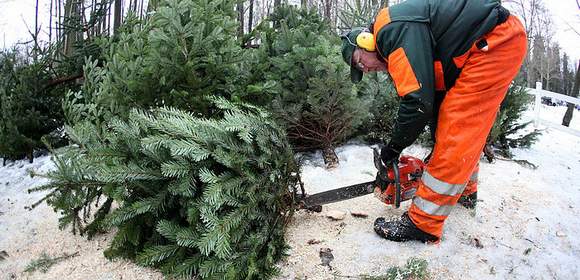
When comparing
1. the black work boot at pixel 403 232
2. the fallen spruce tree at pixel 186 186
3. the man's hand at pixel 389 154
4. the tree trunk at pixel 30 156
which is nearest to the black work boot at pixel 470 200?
the black work boot at pixel 403 232

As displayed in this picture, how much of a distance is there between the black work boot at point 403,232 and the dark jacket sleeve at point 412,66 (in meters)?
0.78

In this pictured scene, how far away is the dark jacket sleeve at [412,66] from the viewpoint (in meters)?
2.43

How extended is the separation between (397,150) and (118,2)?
10.2 m

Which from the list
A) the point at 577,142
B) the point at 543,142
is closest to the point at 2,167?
the point at 543,142

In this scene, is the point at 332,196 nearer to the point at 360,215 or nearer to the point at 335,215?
the point at 335,215

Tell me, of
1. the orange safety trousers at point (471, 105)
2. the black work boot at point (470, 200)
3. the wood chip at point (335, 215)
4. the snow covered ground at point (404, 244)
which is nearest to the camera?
the orange safety trousers at point (471, 105)

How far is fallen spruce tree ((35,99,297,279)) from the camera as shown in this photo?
8.09 feet

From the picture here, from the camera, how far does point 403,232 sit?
2914 millimetres

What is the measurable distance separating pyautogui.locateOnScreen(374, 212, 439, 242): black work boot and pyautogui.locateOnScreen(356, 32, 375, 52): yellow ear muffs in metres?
1.27

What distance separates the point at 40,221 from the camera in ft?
12.2

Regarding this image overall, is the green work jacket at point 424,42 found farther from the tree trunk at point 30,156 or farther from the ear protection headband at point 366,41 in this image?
the tree trunk at point 30,156

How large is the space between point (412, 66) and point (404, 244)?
1312 mm

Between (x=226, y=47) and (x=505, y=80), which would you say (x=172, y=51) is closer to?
(x=226, y=47)

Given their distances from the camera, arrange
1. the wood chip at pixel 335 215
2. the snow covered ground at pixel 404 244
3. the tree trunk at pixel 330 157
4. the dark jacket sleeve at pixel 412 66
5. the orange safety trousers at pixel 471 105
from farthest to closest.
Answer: the tree trunk at pixel 330 157
the wood chip at pixel 335 215
the snow covered ground at pixel 404 244
the orange safety trousers at pixel 471 105
the dark jacket sleeve at pixel 412 66
